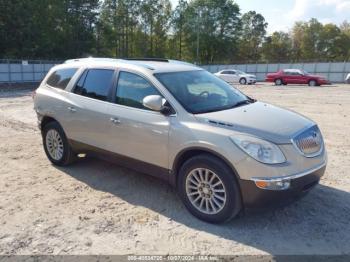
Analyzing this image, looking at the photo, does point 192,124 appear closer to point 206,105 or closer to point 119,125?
point 206,105

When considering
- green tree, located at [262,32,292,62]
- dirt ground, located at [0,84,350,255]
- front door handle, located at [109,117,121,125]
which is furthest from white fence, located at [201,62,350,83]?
front door handle, located at [109,117,121,125]

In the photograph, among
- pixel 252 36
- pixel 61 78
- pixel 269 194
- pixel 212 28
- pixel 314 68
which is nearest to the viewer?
pixel 269 194

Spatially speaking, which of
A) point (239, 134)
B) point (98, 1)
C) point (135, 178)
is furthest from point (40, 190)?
point (98, 1)

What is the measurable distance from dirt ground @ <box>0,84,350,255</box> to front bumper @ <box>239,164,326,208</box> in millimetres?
383

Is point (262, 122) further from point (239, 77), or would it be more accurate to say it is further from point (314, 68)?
point (314, 68)

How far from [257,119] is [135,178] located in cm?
235

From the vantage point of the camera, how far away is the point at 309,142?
4051 millimetres

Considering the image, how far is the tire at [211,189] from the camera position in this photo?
152 inches

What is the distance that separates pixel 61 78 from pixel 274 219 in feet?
13.7

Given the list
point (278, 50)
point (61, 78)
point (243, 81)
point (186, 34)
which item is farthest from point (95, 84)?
point (278, 50)

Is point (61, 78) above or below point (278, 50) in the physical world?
below

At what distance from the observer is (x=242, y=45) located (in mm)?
76062

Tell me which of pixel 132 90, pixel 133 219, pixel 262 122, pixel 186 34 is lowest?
pixel 133 219

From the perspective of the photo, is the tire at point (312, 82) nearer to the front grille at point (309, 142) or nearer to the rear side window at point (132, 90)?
the front grille at point (309, 142)
